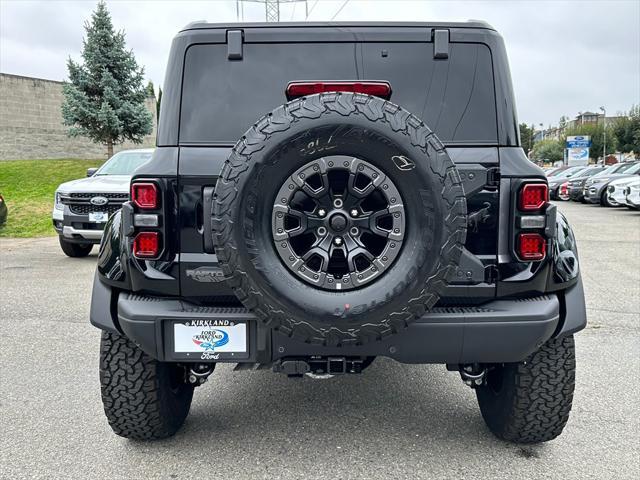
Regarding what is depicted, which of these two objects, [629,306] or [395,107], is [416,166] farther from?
[629,306]

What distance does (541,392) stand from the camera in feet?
9.39

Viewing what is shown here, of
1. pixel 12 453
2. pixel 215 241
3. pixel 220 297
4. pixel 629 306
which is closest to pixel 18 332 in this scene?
pixel 12 453

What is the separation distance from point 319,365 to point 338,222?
0.70m

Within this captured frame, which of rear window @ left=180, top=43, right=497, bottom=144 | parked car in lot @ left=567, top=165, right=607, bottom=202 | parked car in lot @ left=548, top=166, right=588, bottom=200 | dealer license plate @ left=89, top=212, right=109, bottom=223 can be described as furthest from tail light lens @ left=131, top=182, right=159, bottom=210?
parked car in lot @ left=548, top=166, right=588, bottom=200

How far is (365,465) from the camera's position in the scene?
2.85 metres

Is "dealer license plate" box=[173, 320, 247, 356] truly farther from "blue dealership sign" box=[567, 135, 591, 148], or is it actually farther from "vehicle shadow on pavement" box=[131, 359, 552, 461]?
"blue dealership sign" box=[567, 135, 591, 148]

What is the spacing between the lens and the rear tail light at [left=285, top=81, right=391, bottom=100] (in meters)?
2.52

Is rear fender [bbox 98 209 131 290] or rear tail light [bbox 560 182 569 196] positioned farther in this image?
rear tail light [bbox 560 182 569 196]

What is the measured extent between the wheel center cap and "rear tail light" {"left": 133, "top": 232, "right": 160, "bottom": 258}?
798 mm

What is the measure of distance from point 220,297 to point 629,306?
5.22 metres

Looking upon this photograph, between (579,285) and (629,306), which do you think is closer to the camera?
(579,285)

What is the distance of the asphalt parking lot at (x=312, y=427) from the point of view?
2.83m

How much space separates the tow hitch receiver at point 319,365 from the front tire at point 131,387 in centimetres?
71

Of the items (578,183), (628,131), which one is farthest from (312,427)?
(628,131)
